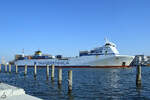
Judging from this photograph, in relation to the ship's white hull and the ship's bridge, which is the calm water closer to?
the ship's white hull

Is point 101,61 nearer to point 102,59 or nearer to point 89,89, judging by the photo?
point 102,59

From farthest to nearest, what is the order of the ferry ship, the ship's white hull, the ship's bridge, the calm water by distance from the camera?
the ship's bridge
the ferry ship
the ship's white hull
the calm water

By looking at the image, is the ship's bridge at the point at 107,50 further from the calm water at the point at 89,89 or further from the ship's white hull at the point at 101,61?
the calm water at the point at 89,89

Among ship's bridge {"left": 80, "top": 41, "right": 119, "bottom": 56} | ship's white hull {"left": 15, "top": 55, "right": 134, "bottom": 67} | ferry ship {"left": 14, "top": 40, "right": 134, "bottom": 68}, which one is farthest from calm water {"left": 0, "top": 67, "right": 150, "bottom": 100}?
ship's bridge {"left": 80, "top": 41, "right": 119, "bottom": 56}

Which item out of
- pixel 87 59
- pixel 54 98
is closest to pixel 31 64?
pixel 87 59

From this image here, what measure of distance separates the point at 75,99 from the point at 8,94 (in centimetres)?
843

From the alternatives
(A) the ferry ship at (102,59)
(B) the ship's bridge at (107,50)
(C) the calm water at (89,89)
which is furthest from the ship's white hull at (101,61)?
(C) the calm water at (89,89)

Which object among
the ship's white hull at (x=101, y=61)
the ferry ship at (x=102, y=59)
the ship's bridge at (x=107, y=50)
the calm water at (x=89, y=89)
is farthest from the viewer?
the ship's bridge at (x=107, y=50)

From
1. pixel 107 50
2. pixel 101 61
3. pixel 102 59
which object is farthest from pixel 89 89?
pixel 107 50

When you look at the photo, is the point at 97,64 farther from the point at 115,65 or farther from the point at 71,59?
the point at 71,59

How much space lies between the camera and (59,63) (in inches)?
3258

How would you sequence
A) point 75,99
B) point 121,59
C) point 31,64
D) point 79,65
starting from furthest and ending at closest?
point 31,64 < point 79,65 < point 121,59 < point 75,99

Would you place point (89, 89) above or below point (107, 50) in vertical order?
below

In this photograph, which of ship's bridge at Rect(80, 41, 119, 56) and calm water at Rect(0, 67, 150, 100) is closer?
calm water at Rect(0, 67, 150, 100)
